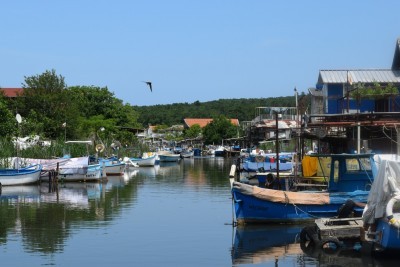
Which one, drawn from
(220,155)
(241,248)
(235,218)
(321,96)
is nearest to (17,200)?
(235,218)

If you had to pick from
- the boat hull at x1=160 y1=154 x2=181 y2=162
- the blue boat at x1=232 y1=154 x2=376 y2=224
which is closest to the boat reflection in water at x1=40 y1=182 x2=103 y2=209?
the blue boat at x1=232 y1=154 x2=376 y2=224

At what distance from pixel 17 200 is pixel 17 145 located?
11763mm

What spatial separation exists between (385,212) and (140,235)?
8406mm

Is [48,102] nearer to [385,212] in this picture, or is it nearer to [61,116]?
[61,116]

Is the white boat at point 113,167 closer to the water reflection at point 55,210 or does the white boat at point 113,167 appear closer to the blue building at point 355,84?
the water reflection at point 55,210

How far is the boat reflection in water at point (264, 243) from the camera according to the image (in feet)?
62.1

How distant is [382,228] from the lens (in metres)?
17.4

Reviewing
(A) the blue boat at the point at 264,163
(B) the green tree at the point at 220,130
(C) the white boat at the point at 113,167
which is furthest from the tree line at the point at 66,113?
(A) the blue boat at the point at 264,163

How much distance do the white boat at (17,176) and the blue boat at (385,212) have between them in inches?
1059

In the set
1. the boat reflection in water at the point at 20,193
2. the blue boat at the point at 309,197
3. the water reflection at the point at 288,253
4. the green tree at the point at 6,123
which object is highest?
the green tree at the point at 6,123

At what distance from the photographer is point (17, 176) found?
4125 centimetres

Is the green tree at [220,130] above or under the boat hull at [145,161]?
above

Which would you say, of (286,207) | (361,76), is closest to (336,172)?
(286,207)

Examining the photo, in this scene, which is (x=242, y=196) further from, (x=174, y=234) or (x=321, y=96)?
(x=321, y=96)
